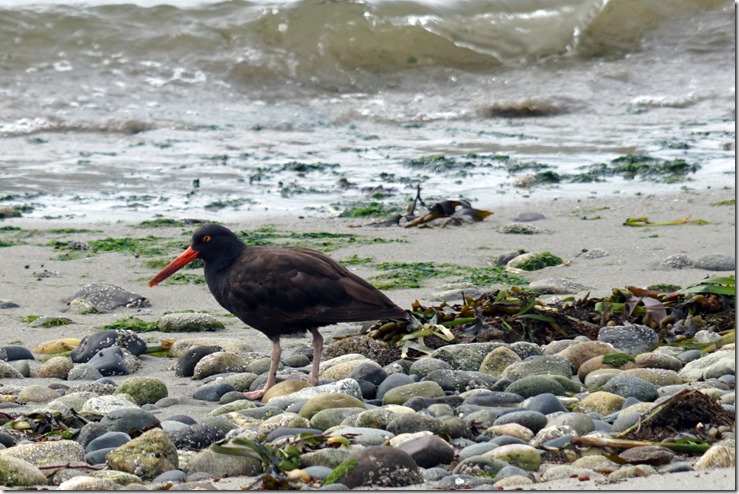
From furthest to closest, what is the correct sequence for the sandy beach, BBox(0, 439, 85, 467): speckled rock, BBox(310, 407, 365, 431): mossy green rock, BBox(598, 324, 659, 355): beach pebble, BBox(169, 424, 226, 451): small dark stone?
the sandy beach < BBox(598, 324, 659, 355): beach pebble < BBox(310, 407, 365, 431): mossy green rock < BBox(169, 424, 226, 451): small dark stone < BBox(0, 439, 85, 467): speckled rock

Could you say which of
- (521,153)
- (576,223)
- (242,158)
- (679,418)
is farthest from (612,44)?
(679,418)

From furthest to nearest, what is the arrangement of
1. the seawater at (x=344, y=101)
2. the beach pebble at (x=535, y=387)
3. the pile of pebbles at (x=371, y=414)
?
the seawater at (x=344, y=101)
the beach pebble at (x=535, y=387)
the pile of pebbles at (x=371, y=414)

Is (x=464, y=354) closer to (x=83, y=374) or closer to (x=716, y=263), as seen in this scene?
(x=83, y=374)

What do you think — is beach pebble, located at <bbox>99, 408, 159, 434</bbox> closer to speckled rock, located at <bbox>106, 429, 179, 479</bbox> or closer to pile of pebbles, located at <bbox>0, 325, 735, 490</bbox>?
pile of pebbles, located at <bbox>0, 325, 735, 490</bbox>

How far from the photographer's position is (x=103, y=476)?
3.40 m

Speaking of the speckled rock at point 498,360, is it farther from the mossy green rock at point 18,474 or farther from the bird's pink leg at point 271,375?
the mossy green rock at point 18,474

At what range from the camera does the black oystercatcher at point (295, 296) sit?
4910 mm

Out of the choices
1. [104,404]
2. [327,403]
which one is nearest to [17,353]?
[104,404]

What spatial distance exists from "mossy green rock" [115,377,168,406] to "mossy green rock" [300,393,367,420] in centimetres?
78

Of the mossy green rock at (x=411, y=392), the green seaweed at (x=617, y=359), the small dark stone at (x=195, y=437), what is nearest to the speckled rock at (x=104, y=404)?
the small dark stone at (x=195, y=437)

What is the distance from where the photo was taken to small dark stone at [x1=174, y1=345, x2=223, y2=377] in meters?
5.14

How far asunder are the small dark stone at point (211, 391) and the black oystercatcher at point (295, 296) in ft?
0.70

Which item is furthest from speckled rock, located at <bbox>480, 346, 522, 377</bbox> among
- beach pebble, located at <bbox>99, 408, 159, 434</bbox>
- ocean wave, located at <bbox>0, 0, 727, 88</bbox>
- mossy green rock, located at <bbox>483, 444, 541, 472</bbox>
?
ocean wave, located at <bbox>0, 0, 727, 88</bbox>

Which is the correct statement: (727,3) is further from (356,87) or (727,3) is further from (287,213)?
(287,213)
